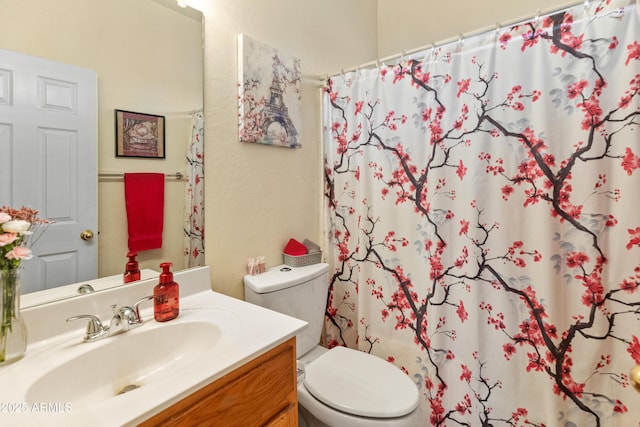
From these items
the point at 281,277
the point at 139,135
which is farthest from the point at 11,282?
the point at 281,277

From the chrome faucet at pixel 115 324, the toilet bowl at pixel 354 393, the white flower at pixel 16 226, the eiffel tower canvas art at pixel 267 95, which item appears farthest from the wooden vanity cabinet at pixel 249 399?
the eiffel tower canvas art at pixel 267 95

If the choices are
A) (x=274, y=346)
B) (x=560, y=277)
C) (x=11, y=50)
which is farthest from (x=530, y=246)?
(x=11, y=50)

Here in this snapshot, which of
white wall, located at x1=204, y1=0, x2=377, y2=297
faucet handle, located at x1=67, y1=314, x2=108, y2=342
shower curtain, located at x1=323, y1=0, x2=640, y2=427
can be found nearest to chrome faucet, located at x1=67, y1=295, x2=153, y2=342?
faucet handle, located at x1=67, y1=314, x2=108, y2=342

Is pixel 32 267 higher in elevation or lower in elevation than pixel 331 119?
lower

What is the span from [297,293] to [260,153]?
0.65 m

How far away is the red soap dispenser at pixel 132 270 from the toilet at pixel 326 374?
430mm

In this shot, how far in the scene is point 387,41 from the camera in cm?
222

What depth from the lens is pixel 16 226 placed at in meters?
0.69

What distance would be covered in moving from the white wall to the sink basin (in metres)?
0.35

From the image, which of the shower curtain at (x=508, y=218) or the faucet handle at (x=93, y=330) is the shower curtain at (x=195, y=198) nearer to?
the faucet handle at (x=93, y=330)

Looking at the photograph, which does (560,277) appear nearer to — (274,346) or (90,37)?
(274,346)

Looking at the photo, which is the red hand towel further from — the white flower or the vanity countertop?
the white flower

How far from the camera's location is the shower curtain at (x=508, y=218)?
1068 millimetres

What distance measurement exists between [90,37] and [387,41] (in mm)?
1883
